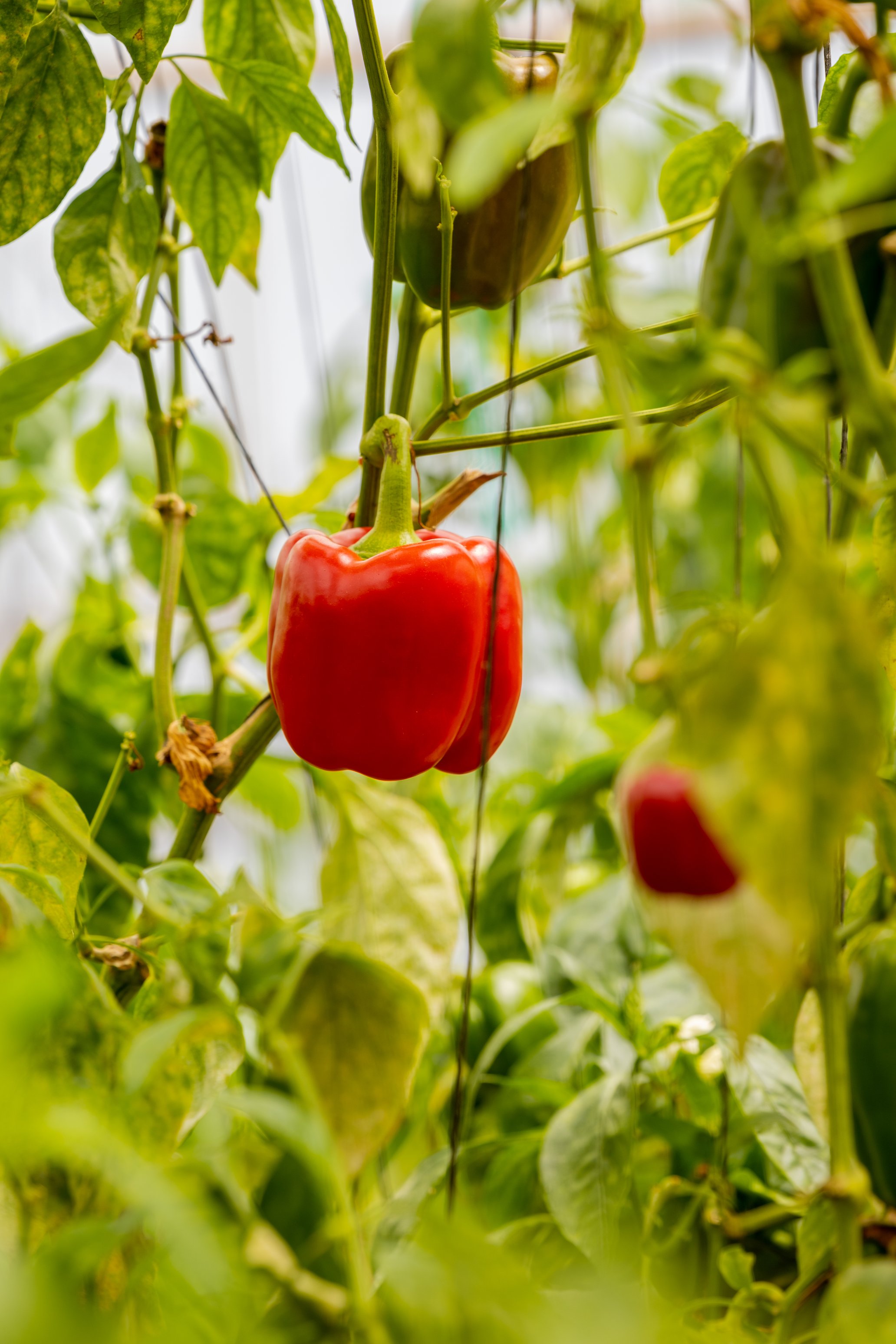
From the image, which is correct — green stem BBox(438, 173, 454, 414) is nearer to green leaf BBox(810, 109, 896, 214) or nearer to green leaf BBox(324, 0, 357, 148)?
green leaf BBox(324, 0, 357, 148)

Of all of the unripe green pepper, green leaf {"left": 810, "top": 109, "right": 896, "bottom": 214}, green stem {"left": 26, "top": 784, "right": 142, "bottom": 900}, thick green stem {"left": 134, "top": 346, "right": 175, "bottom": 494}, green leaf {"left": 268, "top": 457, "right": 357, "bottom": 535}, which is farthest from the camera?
green leaf {"left": 268, "top": 457, "right": 357, "bottom": 535}

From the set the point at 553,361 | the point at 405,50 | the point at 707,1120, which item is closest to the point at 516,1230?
the point at 707,1120

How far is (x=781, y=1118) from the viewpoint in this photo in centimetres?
50

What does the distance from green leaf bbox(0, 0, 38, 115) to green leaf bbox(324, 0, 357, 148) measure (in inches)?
4.1

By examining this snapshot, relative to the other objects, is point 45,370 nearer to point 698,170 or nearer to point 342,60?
point 342,60

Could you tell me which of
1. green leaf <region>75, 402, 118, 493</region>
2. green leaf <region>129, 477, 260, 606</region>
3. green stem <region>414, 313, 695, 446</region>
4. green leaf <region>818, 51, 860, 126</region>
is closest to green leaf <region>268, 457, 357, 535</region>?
green leaf <region>129, 477, 260, 606</region>

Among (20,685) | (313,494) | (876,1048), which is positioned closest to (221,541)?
(313,494)

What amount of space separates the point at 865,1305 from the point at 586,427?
0.27 m

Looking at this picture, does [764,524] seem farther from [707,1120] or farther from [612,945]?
[707,1120]

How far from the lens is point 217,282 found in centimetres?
50

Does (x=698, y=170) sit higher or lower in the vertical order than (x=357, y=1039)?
higher

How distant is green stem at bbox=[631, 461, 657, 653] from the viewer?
9.5 inches

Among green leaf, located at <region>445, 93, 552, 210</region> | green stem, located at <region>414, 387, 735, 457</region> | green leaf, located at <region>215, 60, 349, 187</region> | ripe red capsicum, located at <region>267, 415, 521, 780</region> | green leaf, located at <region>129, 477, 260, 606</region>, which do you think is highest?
green leaf, located at <region>215, 60, 349, 187</region>

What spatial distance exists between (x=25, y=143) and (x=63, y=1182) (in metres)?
0.35
